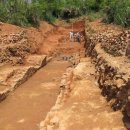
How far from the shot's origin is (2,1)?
22.7 meters

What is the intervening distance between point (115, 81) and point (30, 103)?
3219mm

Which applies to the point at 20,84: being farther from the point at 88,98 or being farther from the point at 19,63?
the point at 88,98

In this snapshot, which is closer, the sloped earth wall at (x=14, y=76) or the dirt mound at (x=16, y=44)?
the sloped earth wall at (x=14, y=76)

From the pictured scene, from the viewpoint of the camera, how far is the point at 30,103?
10.6 metres

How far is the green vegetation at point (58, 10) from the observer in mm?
20375

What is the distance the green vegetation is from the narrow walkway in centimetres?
737

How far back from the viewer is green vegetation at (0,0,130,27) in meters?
20.4

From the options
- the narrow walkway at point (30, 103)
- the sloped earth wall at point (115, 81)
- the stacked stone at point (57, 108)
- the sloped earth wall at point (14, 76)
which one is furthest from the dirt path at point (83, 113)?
the sloped earth wall at point (14, 76)

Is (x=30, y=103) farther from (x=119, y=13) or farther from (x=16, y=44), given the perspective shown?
(x=119, y=13)

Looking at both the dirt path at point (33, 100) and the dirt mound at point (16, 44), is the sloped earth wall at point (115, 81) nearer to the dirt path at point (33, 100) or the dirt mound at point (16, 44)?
the dirt path at point (33, 100)

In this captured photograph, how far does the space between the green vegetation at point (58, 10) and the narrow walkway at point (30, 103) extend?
737cm

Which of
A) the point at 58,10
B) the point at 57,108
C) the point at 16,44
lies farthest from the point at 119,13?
the point at 57,108

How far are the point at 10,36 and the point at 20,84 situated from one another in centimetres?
478

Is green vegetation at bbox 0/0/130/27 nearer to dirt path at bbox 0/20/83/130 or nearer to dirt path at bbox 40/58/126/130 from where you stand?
dirt path at bbox 0/20/83/130
